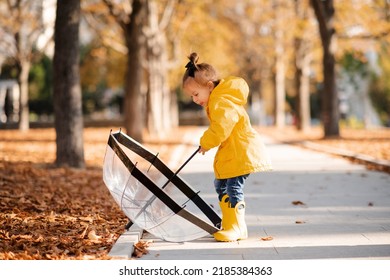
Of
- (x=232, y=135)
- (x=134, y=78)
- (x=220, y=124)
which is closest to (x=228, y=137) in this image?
(x=232, y=135)

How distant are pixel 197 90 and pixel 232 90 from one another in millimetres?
326

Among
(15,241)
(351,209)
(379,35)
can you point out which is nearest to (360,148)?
(379,35)

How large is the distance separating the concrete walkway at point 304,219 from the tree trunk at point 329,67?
31.0ft

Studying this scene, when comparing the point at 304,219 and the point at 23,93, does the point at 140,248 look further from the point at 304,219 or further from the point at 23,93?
the point at 23,93

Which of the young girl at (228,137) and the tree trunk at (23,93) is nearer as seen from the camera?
the young girl at (228,137)

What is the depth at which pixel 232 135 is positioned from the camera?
5672mm

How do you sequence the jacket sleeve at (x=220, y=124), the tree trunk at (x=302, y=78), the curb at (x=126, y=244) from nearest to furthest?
the curb at (x=126, y=244) < the jacket sleeve at (x=220, y=124) < the tree trunk at (x=302, y=78)

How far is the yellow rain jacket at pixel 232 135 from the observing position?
17.9 feet

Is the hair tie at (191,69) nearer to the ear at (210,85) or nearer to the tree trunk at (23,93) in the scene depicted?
the ear at (210,85)

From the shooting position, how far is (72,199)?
8.36 meters

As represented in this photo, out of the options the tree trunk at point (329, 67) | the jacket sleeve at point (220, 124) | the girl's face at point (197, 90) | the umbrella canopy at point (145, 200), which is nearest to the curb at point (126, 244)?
the umbrella canopy at point (145, 200)

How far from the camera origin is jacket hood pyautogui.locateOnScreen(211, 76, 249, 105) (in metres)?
5.57
